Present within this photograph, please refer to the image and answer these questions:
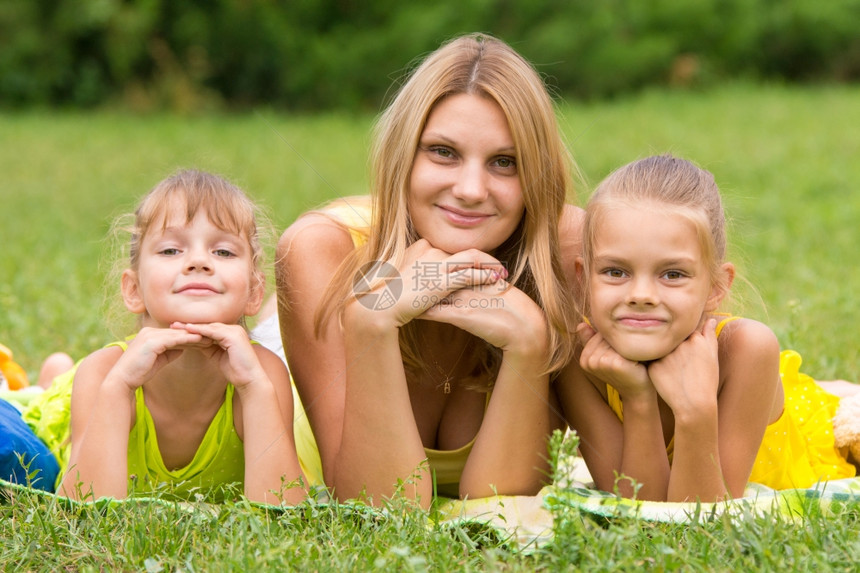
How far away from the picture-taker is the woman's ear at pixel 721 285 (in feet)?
9.76

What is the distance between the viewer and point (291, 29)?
17.2 metres

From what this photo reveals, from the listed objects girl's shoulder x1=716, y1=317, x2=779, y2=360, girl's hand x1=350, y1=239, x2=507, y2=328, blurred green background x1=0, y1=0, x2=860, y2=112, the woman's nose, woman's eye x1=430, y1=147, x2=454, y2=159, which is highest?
blurred green background x1=0, y1=0, x2=860, y2=112

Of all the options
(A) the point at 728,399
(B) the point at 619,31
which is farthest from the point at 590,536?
(B) the point at 619,31

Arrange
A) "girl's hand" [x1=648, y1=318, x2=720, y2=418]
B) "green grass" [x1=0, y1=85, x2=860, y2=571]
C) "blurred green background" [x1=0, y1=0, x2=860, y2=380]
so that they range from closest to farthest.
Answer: "green grass" [x1=0, y1=85, x2=860, y2=571], "girl's hand" [x1=648, y1=318, x2=720, y2=418], "blurred green background" [x1=0, y1=0, x2=860, y2=380]

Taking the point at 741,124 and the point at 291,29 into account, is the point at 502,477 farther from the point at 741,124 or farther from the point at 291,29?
the point at 291,29

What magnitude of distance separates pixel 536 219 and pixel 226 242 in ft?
3.22

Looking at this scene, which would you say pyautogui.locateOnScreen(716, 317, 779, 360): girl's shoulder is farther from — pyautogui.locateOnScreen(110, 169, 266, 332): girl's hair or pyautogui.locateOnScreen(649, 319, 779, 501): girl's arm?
pyautogui.locateOnScreen(110, 169, 266, 332): girl's hair

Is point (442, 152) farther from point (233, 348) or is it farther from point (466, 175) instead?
point (233, 348)

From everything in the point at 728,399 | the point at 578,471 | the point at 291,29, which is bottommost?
the point at 578,471

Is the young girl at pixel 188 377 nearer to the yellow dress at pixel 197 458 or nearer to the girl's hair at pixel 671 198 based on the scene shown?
the yellow dress at pixel 197 458

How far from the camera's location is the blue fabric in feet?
10.2

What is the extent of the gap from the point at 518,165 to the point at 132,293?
4.29 ft

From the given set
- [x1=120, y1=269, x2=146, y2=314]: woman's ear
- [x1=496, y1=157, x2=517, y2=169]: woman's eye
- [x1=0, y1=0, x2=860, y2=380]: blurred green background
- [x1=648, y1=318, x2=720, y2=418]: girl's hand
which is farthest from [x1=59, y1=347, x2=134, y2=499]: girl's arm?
[x1=0, y1=0, x2=860, y2=380]: blurred green background

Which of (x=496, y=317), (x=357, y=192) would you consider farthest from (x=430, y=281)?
(x=357, y=192)
